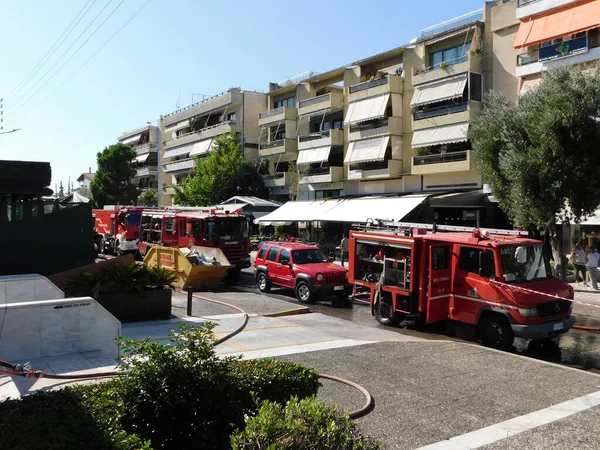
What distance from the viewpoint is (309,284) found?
16516 mm

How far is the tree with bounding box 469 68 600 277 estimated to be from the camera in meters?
17.4

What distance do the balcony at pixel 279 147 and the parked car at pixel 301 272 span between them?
26.1 m

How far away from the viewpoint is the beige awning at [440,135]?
28841mm

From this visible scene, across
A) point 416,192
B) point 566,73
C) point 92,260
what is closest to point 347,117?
point 416,192

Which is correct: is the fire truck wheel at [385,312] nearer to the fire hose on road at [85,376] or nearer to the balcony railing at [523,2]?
the fire hose on road at [85,376]

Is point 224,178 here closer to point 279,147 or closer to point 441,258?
point 279,147

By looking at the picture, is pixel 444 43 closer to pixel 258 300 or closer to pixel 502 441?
pixel 258 300

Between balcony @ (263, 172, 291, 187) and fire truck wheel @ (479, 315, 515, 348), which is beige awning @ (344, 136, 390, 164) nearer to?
balcony @ (263, 172, 291, 187)

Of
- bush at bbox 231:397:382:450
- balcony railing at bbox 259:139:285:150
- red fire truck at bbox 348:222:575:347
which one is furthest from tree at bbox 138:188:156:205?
bush at bbox 231:397:382:450

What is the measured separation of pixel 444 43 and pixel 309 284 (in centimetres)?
2138

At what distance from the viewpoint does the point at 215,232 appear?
71.3 ft

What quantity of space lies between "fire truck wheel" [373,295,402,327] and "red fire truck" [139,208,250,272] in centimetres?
845

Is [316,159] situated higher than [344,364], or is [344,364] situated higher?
[316,159]

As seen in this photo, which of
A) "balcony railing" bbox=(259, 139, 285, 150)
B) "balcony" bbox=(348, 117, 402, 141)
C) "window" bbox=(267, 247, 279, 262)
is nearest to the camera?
"window" bbox=(267, 247, 279, 262)
